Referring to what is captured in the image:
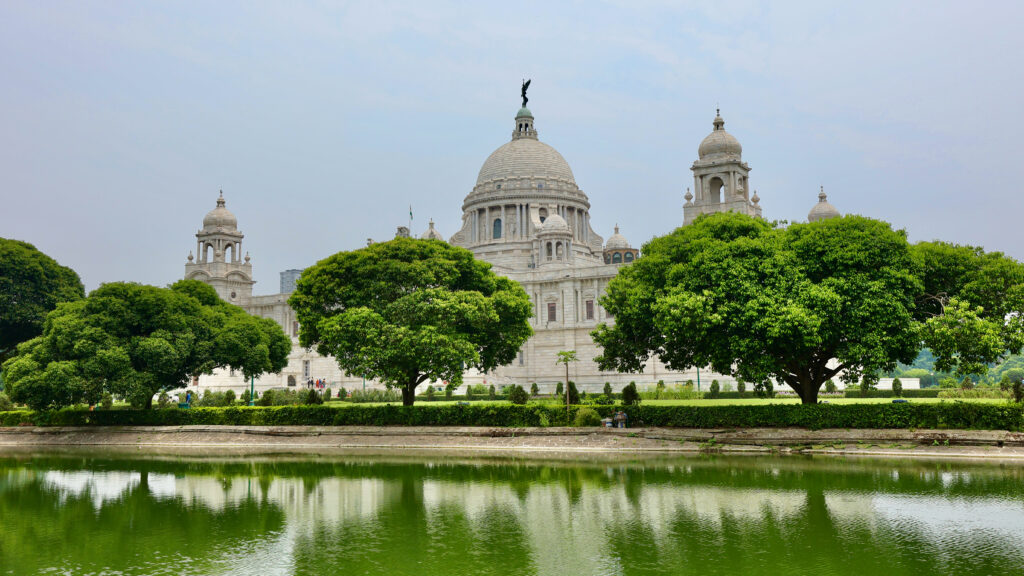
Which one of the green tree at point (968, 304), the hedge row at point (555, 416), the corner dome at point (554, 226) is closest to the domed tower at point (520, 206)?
→ the corner dome at point (554, 226)

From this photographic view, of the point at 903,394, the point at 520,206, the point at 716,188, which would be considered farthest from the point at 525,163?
the point at 903,394

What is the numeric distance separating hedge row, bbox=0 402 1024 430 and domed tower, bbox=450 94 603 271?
54.4 meters

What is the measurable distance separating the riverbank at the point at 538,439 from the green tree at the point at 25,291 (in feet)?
37.2

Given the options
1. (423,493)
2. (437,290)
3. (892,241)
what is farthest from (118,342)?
(892,241)

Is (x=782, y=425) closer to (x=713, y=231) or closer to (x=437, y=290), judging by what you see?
(x=713, y=231)

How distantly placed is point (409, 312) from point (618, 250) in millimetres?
61185

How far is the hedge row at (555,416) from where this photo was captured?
89.5 ft

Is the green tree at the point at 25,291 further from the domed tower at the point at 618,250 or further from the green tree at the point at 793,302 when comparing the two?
the domed tower at the point at 618,250

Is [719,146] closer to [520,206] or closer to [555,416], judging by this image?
[520,206]

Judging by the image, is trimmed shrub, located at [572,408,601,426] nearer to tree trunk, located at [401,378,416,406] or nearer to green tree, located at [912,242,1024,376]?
tree trunk, located at [401,378,416,406]

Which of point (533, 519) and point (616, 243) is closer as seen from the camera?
point (533, 519)

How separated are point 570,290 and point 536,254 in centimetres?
755

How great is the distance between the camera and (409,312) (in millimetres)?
36469

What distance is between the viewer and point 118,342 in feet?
127
